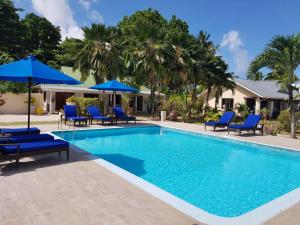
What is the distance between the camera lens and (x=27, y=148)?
691 centimetres

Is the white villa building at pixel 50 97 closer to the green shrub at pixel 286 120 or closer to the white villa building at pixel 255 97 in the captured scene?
the white villa building at pixel 255 97

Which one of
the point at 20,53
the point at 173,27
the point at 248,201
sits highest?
the point at 173,27

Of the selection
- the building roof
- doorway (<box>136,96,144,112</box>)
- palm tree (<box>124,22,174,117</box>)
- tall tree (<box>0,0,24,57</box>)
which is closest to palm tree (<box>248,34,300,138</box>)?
palm tree (<box>124,22,174,117</box>)

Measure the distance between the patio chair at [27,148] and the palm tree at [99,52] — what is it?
1646 centimetres

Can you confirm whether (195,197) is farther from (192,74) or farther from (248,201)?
(192,74)

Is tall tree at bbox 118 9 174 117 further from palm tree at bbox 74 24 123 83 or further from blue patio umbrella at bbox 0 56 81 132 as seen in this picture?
blue patio umbrella at bbox 0 56 81 132

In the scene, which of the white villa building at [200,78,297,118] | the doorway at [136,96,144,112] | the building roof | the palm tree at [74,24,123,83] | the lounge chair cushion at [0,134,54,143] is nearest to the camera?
the lounge chair cushion at [0,134,54,143]

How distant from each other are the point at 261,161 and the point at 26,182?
8.66 m

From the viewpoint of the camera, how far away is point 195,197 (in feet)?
21.1

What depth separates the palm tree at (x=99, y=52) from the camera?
2325 centimetres

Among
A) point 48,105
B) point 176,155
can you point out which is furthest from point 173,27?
point 176,155

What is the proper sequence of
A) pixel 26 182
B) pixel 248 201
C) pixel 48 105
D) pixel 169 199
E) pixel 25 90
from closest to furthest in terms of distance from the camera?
pixel 169 199, pixel 26 182, pixel 248 201, pixel 25 90, pixel 48 105

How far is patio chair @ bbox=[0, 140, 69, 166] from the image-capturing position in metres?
6.65

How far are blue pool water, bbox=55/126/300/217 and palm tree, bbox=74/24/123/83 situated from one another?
9752 millimetres
